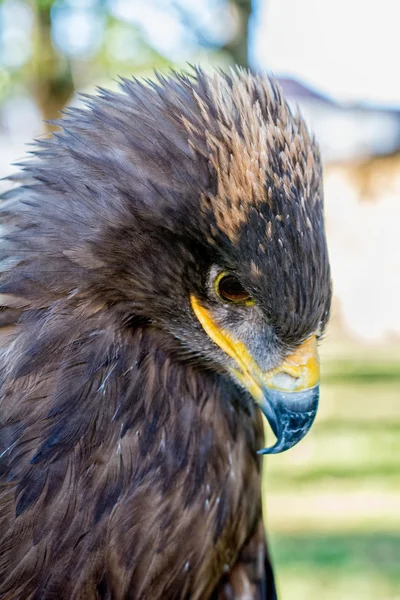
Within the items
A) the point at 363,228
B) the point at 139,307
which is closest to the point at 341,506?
the point at 139,307

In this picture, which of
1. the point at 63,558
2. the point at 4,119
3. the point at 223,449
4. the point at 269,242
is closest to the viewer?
the point at 269,242

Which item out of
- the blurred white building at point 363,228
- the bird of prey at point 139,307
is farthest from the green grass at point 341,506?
the blurred white building at point 363,228

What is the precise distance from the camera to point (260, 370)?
78.7 inches

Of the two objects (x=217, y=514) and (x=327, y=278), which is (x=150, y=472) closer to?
(x=217, y=514)

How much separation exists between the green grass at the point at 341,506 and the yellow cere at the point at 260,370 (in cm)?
368

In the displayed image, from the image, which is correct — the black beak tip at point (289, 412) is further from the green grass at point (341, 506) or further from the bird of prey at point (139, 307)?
the green grass at point (341, 506)

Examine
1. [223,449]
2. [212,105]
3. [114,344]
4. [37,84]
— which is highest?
[37,84]

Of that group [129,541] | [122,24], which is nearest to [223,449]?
[129,541]

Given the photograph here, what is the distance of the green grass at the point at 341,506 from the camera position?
5.49m

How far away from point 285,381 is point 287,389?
22 mm

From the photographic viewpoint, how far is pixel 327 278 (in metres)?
1.91

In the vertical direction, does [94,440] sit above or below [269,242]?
below

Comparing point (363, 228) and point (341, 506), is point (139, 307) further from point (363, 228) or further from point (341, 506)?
point (363, 228)

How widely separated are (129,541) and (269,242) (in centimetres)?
87
